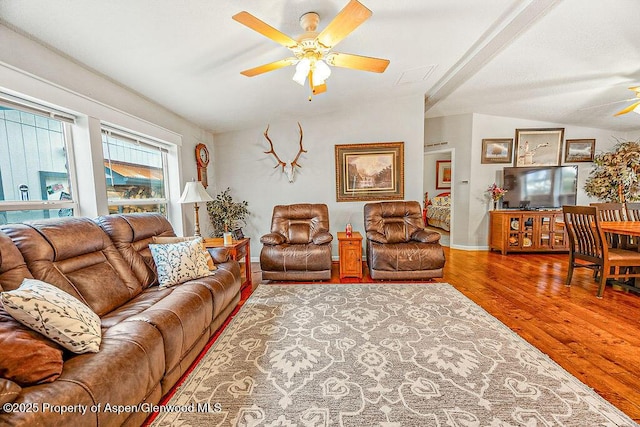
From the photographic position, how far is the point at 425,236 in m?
3.45

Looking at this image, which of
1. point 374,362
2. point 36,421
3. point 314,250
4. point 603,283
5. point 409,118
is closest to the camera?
point 36,421

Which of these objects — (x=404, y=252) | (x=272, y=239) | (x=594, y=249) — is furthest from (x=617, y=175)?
(x=272, y=239)

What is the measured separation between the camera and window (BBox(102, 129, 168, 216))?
259cm

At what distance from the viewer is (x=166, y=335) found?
1437mm

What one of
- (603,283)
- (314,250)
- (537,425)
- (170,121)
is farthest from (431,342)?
(170,121)

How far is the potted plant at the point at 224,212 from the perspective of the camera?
13.6 ft

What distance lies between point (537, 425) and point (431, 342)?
2.39 feet

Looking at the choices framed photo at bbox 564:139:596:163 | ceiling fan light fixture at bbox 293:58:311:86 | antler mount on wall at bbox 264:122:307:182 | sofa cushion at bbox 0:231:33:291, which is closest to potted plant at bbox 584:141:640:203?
framed photo at bbox 564:139:596:163

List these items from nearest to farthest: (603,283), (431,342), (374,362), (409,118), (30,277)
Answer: (30,277), (374,362), (431,342), (603,283), (409,118)

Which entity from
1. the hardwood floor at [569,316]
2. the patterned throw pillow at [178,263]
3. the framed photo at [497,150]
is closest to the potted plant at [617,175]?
the framed photo at [497,150]

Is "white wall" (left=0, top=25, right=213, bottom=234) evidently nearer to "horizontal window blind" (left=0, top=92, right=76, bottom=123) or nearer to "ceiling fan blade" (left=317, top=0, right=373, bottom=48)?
"horizontal window blind" (left=0, top=92, right=76, bottom=123)

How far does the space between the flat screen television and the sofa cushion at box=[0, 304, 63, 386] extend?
5.99 m

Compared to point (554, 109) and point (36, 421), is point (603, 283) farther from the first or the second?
point (36, 421)

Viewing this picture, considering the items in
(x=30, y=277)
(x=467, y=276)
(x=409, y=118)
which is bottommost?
(x=467, y=276)
